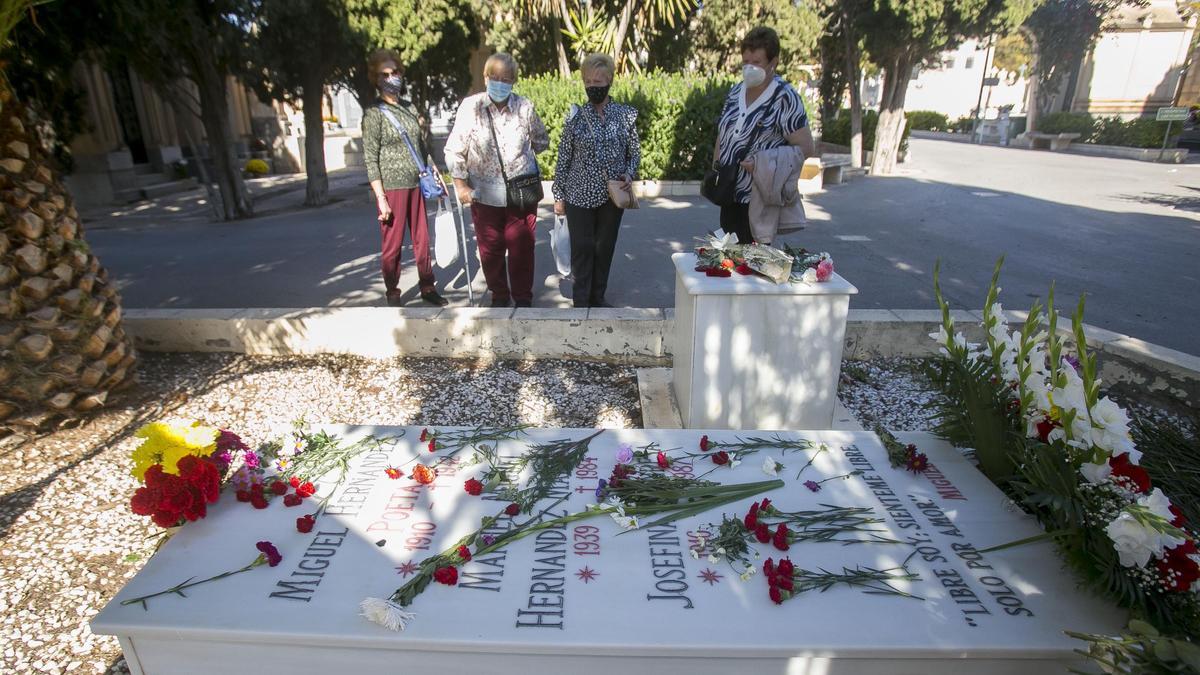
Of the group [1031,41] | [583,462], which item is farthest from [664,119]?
[1031,41]

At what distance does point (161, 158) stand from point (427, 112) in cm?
651

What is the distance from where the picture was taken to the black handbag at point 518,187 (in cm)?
414

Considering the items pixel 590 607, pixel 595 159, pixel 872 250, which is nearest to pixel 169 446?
pixel 590 607

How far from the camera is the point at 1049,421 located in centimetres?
180

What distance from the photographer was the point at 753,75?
11.1ft

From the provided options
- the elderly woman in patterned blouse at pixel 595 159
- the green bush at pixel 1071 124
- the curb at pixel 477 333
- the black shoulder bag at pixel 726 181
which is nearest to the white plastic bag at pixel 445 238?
the curb at pixel 477 333

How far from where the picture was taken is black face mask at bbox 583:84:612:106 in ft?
12.8

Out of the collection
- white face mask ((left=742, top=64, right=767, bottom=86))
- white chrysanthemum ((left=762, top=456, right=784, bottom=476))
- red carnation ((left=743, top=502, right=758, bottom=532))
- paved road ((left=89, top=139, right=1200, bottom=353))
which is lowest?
paved road ((left=89, top=139, right=1200, bottom=353))

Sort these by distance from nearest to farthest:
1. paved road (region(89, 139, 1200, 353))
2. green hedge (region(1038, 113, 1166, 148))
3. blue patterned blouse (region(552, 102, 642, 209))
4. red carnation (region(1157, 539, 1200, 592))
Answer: red carnation (region(1157, 539, 1200, 592))
blue patterned blouse (region(552, 102, 642, 209))
paved road (region(89, 139, 1200, 353))
green hedge (region(1038, 113, 1166, 148))

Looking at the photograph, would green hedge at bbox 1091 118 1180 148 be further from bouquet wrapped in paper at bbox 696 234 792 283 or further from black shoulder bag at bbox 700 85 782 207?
bouquet wrapped in paper at bbox 696 234 792 283

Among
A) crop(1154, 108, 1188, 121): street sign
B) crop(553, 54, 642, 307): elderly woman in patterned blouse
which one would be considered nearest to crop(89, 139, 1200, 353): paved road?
crop(553, 54, 642, 307): elderly woman in patterned blouse

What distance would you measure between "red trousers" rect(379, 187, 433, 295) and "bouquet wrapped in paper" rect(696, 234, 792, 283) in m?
2.33

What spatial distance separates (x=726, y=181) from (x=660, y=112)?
7.27 metres

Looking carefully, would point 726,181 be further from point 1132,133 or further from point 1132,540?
point 1132,133
